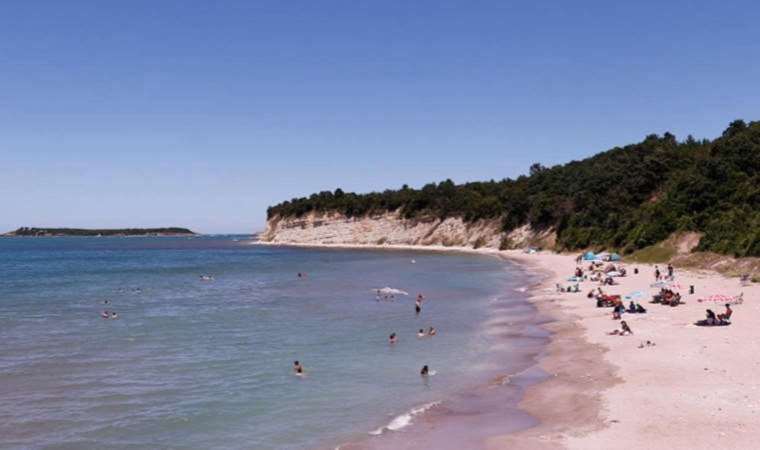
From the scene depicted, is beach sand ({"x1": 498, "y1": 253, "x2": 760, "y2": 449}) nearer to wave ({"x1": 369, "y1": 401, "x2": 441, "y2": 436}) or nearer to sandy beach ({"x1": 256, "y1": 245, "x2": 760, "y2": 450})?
sandy beach ({"x1": 256, "y1": 245, "x2": 760, "y2": 450})

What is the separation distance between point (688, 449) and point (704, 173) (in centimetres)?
6280

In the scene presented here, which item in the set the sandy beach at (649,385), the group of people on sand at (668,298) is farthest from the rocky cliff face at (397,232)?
the sandy beach at (649,385)

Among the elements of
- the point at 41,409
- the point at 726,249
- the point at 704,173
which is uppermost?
the point at 704,173

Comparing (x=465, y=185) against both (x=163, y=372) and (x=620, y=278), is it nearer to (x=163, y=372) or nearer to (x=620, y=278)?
(x=620, y=278)

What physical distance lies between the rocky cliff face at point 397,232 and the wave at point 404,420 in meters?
84.8

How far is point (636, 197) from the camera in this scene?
87.8 meters

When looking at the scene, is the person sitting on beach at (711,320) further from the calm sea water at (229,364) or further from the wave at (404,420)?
the wave at (404,420)

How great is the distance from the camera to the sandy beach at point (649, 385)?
1521 centimetres

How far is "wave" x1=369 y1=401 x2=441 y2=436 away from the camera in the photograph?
17438 millimetres

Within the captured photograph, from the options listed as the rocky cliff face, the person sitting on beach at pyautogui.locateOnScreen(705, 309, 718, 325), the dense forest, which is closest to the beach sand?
the person sitting on beach at pyautogui.locateOnScreen(705, 309, 718, 325)


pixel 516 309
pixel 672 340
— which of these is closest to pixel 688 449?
pixel 672 340

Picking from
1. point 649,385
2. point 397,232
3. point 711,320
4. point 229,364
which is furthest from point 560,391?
point 397,232

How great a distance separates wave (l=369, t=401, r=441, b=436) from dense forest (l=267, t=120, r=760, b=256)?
123ft

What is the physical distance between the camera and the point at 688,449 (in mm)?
13914
